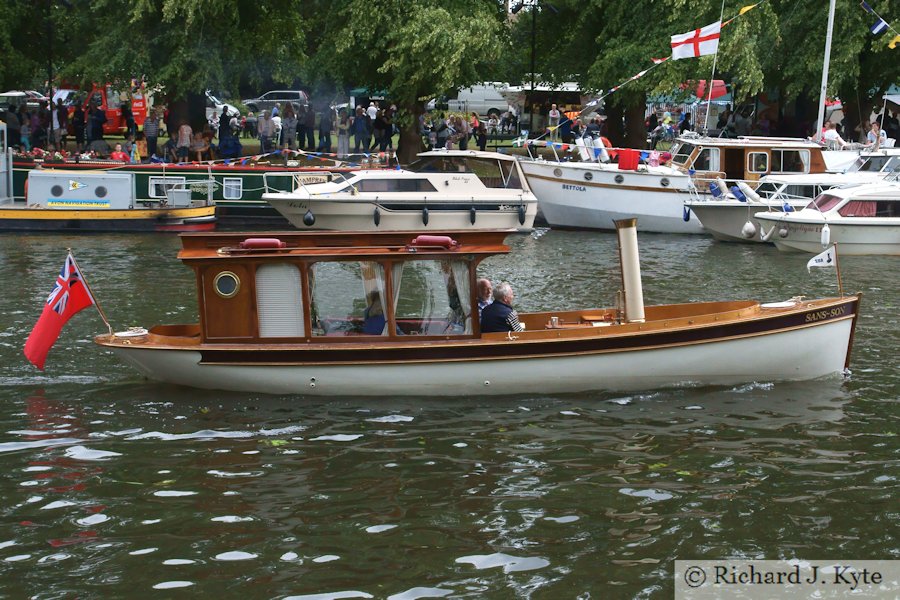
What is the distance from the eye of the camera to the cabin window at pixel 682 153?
114 ft

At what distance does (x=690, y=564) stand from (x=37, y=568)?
5.35m

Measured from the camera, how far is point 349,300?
15328mm

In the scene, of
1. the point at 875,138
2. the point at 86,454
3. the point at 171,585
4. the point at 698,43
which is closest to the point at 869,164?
the point at 875,138

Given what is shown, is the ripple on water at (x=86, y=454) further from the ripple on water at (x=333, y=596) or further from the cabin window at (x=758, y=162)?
the cabin window at (x=758, y=162)

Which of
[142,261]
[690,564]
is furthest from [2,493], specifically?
[142,261]

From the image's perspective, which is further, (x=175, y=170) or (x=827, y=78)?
(x=827, y=78)

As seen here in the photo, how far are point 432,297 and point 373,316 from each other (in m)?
0.74

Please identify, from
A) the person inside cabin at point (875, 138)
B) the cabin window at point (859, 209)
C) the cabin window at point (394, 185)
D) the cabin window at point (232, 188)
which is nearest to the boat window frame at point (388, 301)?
the cabin window at point (394, 185)

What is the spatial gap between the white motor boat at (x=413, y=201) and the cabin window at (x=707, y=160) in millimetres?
5199

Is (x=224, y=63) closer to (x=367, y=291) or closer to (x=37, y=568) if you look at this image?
(x=367, y=291)

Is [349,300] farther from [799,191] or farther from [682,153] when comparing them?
[682,153]

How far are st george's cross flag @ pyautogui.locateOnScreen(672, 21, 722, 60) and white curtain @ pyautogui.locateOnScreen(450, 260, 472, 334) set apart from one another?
18307mm

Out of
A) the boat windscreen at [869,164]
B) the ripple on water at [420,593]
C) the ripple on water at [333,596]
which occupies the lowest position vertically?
the ripple on water at [420,593]

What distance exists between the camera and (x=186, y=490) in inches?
488
